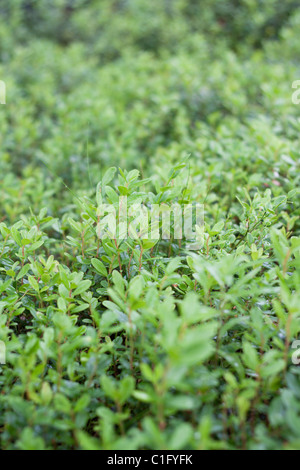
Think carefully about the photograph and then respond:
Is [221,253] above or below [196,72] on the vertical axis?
below

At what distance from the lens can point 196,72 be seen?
4.43 metres

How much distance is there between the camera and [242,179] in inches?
95.8

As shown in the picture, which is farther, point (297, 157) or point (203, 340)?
point (297, 157)

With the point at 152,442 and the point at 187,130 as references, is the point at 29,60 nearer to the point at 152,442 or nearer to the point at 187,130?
the point at 187,130

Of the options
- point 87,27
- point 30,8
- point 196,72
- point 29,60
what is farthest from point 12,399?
point 30,8

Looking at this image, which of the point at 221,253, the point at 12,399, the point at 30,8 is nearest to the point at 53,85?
the point at 30,8

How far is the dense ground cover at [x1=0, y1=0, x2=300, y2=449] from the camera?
1.13 meters

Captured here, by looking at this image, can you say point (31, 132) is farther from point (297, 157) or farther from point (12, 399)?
point (12, 399)

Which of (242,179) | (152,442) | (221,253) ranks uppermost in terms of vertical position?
(242,179)

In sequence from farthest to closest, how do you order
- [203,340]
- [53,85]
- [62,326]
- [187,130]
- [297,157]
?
1. [53,85]
2. [187,130]
3. [297,157]
4. [62,326]
5. [203,340]

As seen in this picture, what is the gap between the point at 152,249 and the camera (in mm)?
1759

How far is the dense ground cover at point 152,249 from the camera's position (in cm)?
113

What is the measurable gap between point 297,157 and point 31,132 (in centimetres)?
244

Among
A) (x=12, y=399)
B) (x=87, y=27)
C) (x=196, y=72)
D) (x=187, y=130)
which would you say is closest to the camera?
(x=12, y=399)
